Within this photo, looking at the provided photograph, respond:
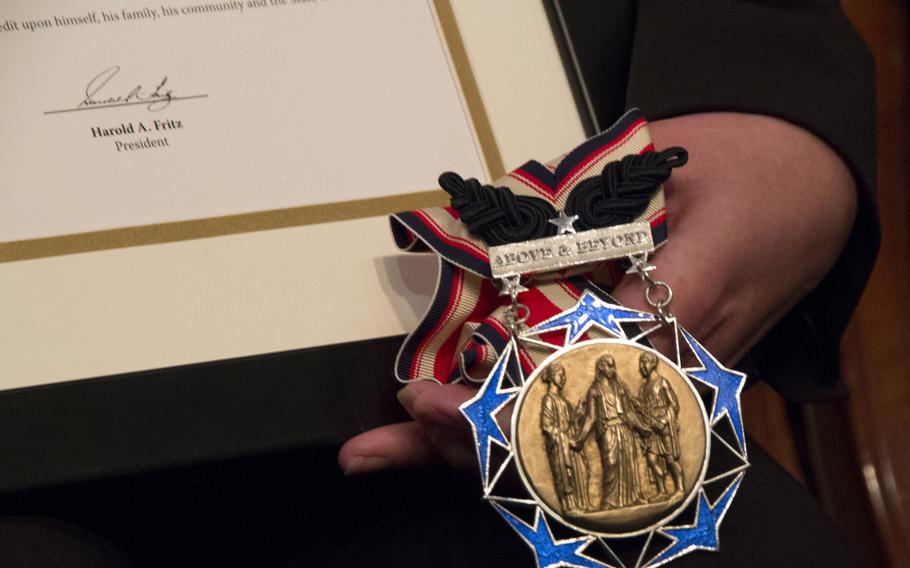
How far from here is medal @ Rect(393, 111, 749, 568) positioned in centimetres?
46

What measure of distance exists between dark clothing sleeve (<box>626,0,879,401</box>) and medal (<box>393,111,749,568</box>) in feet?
0.45

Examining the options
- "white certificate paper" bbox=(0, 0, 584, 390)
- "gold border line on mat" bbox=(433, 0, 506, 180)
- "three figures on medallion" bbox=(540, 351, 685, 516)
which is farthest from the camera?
"gold border line on mat" bbox=(433, 0, 506, 180)

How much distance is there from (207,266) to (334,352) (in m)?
0.11

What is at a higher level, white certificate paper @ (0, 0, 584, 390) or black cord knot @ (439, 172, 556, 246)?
white certificate paper @ (0, 0, 584, 390)

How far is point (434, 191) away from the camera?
642mm

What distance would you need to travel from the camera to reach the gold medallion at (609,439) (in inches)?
17.9

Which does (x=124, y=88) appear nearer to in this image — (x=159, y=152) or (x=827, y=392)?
(x=159, y=152)

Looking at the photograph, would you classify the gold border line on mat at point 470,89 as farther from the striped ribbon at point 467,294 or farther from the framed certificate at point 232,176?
the striped ribbon at point 467,294

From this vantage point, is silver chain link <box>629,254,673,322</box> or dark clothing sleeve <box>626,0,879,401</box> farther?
dark clothing sleeve <box>626,0,879,401</box>

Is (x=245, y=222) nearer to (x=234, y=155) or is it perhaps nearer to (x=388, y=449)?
(x=234, y=155)

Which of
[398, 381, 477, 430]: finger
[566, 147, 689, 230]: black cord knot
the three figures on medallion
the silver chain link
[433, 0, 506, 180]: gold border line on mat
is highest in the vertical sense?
[433, 0, 506, 180]: gold border line on mat
